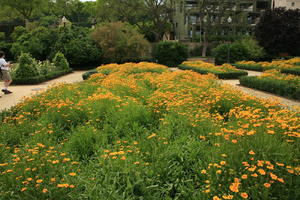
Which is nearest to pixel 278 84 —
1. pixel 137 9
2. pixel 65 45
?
pixel 65 45

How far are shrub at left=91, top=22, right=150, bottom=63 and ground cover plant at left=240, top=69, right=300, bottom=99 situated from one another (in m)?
14.2

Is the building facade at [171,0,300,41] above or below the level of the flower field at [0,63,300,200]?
above

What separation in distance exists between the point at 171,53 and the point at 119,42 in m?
5.79

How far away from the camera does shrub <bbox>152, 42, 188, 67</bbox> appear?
87.3 ft

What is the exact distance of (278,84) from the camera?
9914mm

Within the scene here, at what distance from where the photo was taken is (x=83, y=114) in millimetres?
5602

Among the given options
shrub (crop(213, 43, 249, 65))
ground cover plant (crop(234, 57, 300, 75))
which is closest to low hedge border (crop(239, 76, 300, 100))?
ground cover plant (crop(234, 57, 300, 75))

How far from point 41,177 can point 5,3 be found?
5432 centimetres

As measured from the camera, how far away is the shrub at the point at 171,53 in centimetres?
2660

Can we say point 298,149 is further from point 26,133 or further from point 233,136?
point 26,133

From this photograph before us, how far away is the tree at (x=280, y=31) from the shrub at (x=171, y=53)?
9.17 m

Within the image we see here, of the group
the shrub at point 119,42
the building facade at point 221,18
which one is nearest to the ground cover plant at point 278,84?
the shrub at point 119,42

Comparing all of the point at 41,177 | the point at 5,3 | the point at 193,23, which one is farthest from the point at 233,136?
the point at 5,3

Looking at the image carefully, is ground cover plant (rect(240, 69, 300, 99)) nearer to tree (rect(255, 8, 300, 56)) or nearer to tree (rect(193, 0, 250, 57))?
tree (rect(255, 8, 300, 56))
